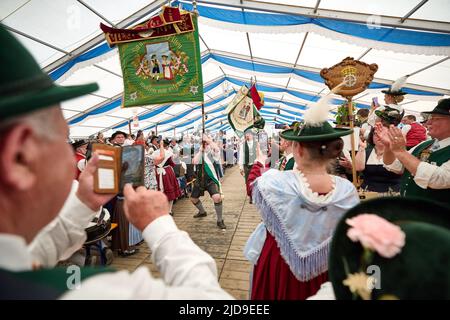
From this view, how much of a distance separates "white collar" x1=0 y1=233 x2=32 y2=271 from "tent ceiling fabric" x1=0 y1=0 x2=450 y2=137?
4.83 m

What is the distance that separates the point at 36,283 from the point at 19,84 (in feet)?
1.45

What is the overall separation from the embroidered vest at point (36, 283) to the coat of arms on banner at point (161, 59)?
2.45 metres

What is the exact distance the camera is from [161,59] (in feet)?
9.13

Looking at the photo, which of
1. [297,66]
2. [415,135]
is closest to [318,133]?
[415,135]

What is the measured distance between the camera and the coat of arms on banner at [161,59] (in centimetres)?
271

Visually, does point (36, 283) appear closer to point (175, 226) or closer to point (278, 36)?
point (175, 226)

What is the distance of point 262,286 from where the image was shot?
1.64 metres

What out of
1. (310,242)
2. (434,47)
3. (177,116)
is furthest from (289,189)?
(177,116)

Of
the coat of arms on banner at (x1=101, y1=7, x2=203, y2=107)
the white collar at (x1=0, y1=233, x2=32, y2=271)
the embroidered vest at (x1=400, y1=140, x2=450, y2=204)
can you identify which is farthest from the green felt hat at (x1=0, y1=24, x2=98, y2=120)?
the embroidered vest at (x1=400, y1=140, x2=450, y2=204)

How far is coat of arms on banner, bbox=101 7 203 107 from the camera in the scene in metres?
2.71

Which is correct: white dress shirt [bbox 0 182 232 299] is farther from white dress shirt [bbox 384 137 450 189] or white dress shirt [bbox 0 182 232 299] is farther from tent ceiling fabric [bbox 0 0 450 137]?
tent ceiling fabric [bbox 0 0 450 137]
